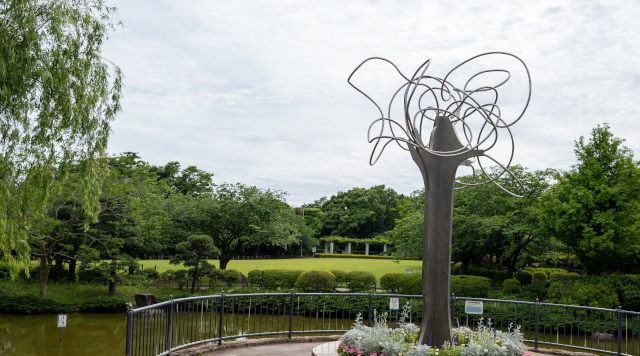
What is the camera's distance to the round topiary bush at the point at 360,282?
85.5 feet

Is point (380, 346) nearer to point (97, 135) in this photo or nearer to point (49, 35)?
point (97, 135)

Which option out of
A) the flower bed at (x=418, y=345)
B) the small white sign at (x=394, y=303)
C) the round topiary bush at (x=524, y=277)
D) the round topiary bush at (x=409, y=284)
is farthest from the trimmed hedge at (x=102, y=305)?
the round topiary bush at (x=524, y=277)

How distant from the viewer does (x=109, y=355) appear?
14945mm

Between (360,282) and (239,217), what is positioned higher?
(239,217)

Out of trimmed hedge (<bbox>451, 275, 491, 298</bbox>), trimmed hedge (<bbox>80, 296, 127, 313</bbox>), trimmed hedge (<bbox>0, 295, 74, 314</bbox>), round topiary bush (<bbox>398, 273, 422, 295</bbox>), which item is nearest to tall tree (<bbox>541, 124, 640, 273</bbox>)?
trimmed hedge (<bbox>451, 275, 491, 298</bbox>)

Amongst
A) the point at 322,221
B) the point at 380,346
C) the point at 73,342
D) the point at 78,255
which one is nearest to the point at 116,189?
the point at 78,255

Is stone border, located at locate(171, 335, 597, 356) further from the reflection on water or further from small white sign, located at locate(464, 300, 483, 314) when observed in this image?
the reflection on water

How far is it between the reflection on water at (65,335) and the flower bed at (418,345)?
9.47m

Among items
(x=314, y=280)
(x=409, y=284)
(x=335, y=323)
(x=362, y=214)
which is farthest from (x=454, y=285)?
(x=362, y=214)

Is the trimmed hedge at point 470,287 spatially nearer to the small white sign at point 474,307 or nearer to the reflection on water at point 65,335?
the reflection on water at point 65,335

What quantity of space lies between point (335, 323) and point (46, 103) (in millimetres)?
10456

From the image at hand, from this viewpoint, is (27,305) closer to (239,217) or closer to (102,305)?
(102,305)

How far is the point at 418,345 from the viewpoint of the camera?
779 centimetres

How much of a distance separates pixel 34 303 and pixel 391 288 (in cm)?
1551
